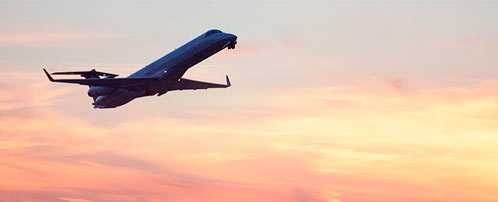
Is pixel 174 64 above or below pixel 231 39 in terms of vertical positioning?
below

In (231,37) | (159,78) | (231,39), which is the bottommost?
(159,78)

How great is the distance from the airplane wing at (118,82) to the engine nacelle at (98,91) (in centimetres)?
384

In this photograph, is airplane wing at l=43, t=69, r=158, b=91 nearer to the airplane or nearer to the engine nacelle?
the airplane

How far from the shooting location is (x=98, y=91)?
497ft

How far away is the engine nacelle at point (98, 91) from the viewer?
5901 inches

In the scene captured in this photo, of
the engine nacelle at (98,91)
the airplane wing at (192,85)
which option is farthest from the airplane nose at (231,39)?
the engine nacelle at (98,91)

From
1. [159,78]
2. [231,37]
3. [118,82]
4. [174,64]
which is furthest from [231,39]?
[118,82]

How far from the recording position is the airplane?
13375cm

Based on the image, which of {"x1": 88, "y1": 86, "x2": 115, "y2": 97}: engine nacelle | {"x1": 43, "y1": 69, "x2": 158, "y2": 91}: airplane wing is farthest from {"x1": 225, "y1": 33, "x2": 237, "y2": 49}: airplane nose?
{"x1": 88, "y1": 86, "x2": 115, "y2": 97}: engine nacelle

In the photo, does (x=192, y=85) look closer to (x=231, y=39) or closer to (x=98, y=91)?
(x=98, y=91)

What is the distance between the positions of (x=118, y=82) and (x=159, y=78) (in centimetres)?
797

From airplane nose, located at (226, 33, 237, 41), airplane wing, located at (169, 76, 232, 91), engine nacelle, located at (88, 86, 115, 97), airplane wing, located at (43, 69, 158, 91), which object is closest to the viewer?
airplane nose, located at (226, 33, 237, 41)

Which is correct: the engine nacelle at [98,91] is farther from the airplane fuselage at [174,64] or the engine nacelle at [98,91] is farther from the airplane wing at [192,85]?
the airplane wing at [192,85]

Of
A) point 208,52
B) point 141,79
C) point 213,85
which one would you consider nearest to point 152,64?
point 141,79
